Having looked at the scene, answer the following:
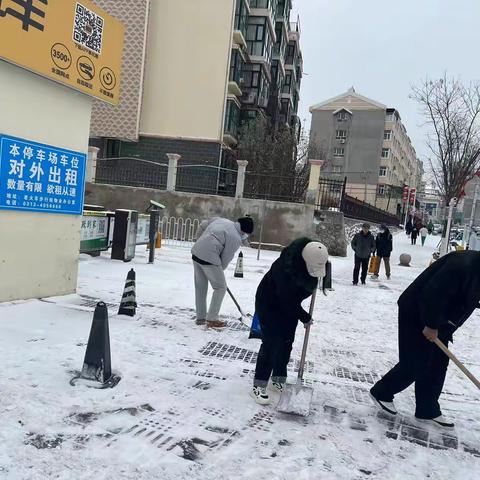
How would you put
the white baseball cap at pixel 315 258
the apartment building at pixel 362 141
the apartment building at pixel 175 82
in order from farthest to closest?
the apartment building at pixel 362 141
the apartment building at pixel 175 82
the white baseball cap at pixel 315 258

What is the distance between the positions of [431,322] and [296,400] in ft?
3.99

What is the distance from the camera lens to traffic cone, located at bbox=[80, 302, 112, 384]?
3.76m

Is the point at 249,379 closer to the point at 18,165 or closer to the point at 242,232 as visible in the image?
the point at 242,232

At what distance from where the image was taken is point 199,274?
571 centimetres

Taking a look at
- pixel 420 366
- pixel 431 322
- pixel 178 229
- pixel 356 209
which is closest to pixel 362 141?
pixel 356 209

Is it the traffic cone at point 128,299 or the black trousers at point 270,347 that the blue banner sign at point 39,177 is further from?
the black trousers at point 270,347

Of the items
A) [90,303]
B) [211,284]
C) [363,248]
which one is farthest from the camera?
[363,248]

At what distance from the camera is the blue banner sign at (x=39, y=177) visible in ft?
18.4

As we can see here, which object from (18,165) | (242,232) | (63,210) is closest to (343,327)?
(242,232)

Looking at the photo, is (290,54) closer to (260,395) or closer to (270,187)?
(270,187)

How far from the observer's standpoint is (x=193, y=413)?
341 cm

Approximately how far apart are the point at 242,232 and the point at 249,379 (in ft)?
6.24

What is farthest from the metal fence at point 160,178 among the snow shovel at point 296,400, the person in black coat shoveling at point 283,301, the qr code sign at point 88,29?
the snow shovel at point 296,400

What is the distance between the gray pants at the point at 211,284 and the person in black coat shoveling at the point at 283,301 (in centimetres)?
178
